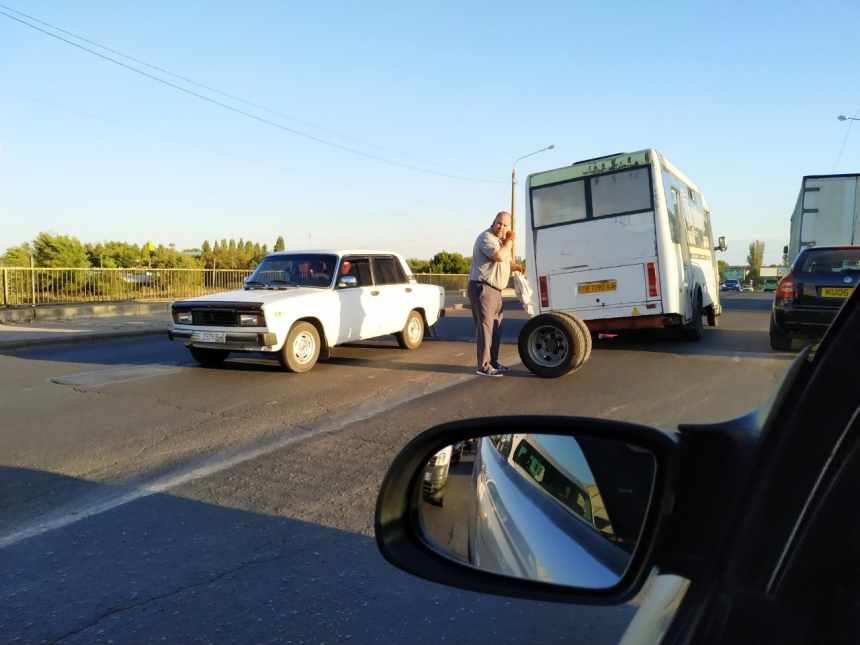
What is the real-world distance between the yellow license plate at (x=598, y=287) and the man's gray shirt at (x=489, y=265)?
243 centimetres

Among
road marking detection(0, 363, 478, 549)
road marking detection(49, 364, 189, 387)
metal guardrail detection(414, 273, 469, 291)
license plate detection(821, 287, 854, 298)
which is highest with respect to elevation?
metal guardrail detection(414, 273, 469, 291)

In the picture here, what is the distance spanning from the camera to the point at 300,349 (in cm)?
922

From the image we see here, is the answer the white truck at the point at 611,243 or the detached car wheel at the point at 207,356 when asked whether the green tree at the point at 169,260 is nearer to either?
the detached car wheel at the point at 207,356

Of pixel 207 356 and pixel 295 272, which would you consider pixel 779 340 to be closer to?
pixel 295 272

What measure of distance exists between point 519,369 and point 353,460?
4.73 metres

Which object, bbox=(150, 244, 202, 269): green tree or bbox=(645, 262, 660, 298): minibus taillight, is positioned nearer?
bbox=(645, 262, 660, 298): minibus taillight

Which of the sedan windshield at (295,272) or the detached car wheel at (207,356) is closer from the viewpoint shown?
the detached car wheel at (207,356)

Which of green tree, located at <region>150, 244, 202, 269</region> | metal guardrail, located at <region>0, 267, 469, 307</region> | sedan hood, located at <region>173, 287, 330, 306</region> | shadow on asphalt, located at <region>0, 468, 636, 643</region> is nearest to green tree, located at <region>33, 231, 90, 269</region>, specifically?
green tree, located at <region>150, 244, 202, 269</region>

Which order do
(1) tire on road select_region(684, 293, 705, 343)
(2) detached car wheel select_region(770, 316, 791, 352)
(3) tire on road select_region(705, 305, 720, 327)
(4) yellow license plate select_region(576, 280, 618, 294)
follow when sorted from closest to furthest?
(4) yellow license plate select_region(576, 280, 618, 294), (2) detached car wheel select_region(770, 316, 791, 352), (1) tire on road select_region(684, 293, 705, 343), (3) tire on road select_region(705, 305, 720, 327)

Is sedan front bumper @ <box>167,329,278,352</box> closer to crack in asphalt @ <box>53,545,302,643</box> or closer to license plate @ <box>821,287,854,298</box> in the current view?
crack in asphalt @ <box>53,545,302,643</box>

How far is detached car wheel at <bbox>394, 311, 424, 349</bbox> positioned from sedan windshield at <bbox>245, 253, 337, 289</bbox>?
2.06 m

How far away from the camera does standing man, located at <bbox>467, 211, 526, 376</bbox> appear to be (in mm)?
8391

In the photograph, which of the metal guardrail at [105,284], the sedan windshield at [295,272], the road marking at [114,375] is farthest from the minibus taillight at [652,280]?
the metal guardrail at [105,284]

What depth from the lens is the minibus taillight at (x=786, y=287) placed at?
9539mm
